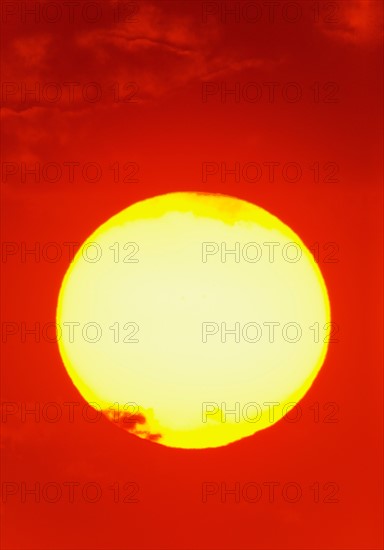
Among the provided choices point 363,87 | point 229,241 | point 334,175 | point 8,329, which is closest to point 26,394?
point 8,329

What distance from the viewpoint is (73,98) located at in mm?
1509

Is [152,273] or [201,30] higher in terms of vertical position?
[201,30]

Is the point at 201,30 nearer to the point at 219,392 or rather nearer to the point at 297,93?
the point at 297,93

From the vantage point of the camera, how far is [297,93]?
59.7 inches

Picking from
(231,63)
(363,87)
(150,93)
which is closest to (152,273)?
(150,93)

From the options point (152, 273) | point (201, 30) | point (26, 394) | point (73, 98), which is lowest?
point (26, 394)

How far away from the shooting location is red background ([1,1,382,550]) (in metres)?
1.48

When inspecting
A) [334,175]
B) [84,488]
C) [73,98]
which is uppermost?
[73,98]

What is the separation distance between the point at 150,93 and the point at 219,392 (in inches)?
28.5

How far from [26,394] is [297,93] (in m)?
0.96

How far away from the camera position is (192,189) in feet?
4.89

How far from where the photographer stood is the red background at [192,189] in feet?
4.85

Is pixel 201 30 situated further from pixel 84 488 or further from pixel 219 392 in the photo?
pixel 84 488

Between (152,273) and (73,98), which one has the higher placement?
(73,98)
